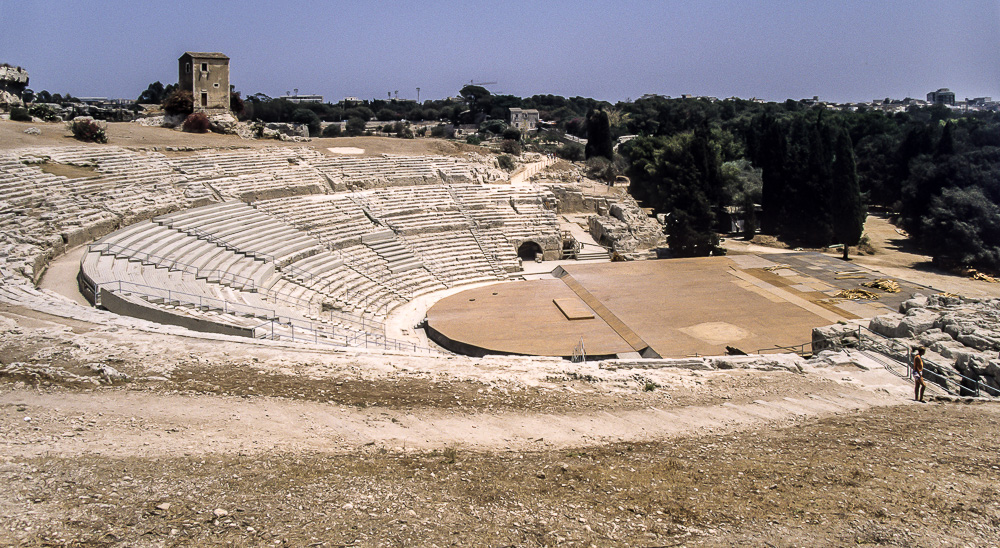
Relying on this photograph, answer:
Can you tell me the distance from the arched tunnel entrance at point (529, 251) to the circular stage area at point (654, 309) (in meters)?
3.09

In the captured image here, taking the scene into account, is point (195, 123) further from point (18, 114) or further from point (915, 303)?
point (915, 303)

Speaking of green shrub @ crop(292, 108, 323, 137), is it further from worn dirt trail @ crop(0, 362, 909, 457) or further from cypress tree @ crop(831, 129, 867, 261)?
worn dirt trail @ crop(0, 362, 909, 457)

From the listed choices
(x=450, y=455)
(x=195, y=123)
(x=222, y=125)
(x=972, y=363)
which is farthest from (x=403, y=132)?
(x=450, y=455)

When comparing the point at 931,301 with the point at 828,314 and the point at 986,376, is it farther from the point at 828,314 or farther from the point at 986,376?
the point at 986,376

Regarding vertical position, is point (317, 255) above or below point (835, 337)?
above

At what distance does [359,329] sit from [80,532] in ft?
44.8

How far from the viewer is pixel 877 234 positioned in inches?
1469

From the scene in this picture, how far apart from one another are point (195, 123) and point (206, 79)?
12.4 feet

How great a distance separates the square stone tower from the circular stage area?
22.1 metres

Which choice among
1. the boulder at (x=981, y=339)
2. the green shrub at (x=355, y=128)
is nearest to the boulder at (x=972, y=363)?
the boulder at (x=981, y=339)

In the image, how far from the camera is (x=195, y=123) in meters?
34.6

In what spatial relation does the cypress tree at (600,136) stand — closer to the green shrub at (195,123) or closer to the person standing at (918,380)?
the green shrub at (195,123)

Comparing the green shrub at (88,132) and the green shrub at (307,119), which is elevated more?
the green shrub at (307,119)

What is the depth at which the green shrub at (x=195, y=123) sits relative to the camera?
113 feet
